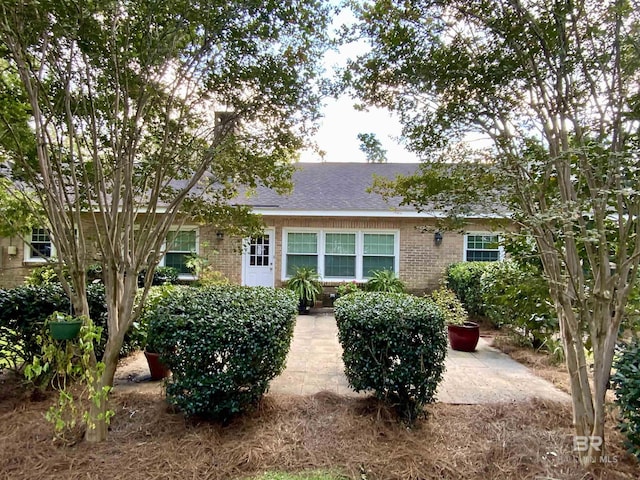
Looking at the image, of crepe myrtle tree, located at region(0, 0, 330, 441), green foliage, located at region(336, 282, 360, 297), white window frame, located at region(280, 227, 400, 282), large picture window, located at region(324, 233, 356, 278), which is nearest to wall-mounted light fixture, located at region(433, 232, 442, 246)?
white window frame, located at region(280, 227, 400, 282)

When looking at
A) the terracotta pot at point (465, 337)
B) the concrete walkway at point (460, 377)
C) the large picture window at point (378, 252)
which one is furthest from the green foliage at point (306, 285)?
the terracotta pot at point (465, 337)

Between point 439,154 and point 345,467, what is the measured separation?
2.81 m

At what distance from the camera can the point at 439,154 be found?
10.6ft

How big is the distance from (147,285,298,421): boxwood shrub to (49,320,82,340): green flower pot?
542 millimetres

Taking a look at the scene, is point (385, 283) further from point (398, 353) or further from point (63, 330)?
point (63, 330)

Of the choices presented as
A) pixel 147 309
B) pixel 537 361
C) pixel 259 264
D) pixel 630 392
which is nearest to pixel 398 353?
pixel 630 392

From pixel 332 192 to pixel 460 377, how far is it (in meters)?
6.98

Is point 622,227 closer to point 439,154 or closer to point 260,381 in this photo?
point 439,154

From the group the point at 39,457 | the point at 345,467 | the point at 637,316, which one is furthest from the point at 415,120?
the point at 39,457

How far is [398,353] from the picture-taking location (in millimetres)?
2977

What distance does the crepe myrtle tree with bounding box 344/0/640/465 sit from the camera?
92.5 inches

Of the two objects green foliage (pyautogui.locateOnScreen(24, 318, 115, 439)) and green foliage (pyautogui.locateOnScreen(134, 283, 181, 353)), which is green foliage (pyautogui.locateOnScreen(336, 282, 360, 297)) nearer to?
green foliage (pyautogui.locateOnScreen(134, 283, 181, 353))

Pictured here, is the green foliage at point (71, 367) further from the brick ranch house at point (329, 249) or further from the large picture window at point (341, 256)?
the large picture window at point (341, 256)

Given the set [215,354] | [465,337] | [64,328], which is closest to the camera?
[64,328]
